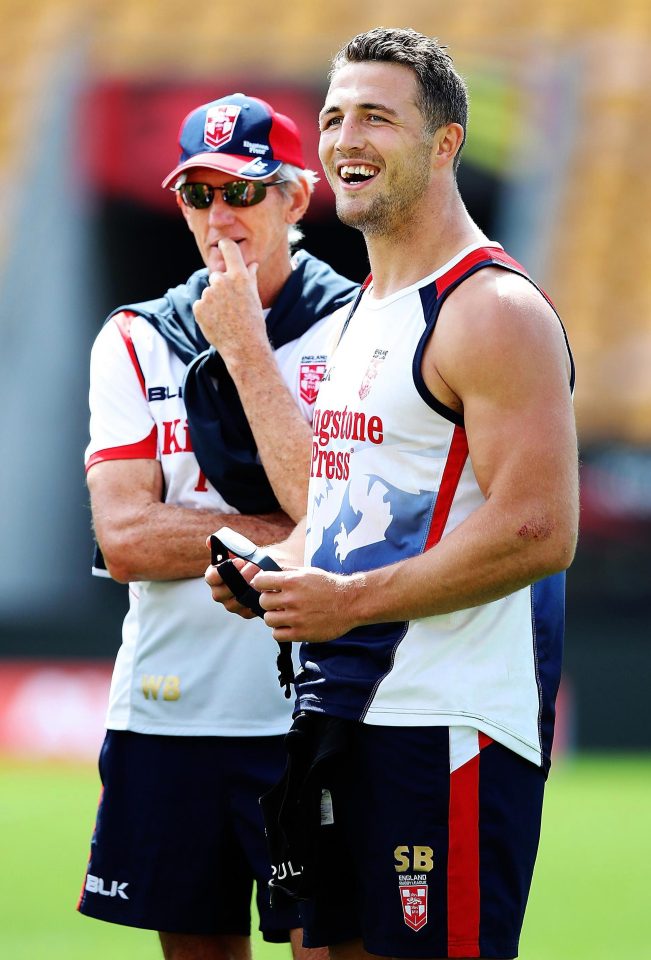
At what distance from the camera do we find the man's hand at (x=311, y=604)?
273 cm

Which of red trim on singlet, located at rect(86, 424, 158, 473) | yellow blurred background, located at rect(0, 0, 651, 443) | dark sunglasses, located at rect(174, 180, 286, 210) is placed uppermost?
yellow blurred background, located at rect(0, 0, 651, 443)

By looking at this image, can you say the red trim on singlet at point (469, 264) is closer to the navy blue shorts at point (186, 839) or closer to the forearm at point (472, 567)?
the forearm at point (472, 567)

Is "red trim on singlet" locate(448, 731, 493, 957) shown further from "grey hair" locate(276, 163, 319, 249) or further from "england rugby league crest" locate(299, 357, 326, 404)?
"grey hair" locate(276, 163, 319, 249)

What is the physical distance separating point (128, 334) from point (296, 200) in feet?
1.72

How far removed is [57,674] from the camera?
10945 mm

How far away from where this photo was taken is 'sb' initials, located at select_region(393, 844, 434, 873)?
2.71 m

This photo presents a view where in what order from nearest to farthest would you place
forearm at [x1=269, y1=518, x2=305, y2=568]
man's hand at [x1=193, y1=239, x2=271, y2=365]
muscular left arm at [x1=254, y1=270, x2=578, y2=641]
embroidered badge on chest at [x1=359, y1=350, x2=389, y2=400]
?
muscular left arm at [x1=254, y1=270, x2=578, y2=641]
embroidered badge on chest at [x1=359, y1=350, x2=389, y2=400]
forearm at [x1=269, y1=518, x2=305, y2=568]
man's hand at [x1=193, y1=239, x2=271, y2=365]

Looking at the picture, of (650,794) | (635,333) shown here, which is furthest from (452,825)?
(635,333)

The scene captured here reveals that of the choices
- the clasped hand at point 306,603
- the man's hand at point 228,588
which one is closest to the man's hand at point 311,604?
the clasped hand at point 306,603

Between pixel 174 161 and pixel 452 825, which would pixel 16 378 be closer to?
pixel 174 161

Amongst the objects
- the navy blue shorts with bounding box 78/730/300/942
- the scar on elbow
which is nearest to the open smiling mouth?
the scar on elbow

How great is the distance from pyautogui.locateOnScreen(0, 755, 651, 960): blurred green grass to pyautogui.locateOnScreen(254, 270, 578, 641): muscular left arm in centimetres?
357

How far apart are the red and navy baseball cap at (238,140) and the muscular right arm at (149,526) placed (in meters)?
0.72

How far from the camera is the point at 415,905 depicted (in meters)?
2.71
